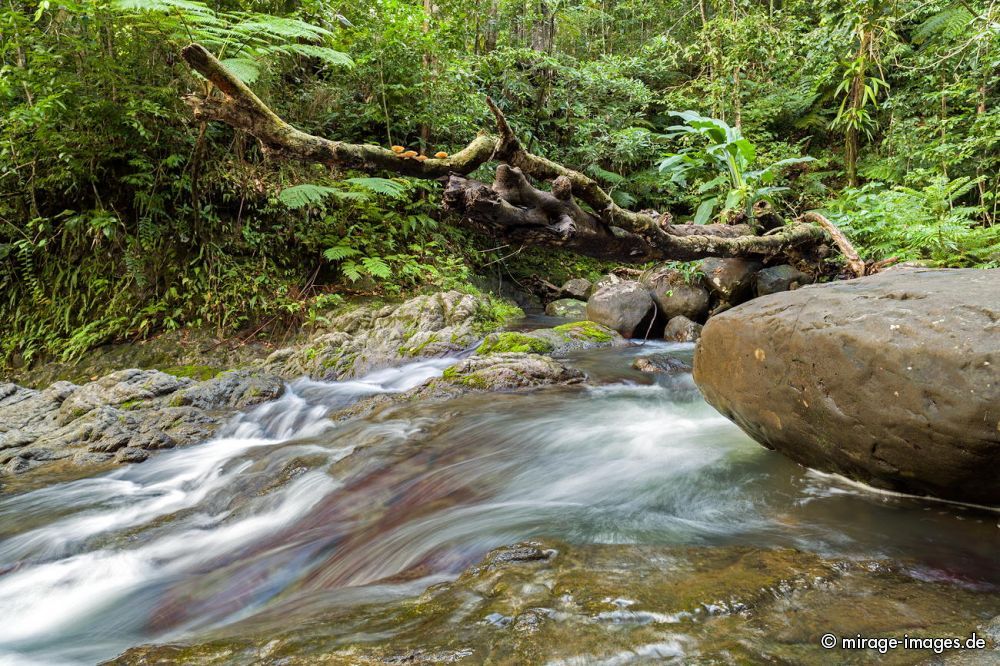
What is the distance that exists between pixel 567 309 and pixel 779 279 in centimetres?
331

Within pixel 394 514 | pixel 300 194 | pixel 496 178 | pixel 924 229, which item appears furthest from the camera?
pixel 300 194

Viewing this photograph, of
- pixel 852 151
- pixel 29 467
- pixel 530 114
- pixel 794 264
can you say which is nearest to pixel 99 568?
pixel 29 467

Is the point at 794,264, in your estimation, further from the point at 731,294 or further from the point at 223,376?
the point at 223,376

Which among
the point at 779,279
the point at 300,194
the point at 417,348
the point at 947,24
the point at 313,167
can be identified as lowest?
the point at 417,348

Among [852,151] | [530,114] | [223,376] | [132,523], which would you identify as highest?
[530,114]

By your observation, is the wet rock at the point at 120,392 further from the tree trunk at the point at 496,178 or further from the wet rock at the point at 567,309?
the wet rock at the point at 567,309

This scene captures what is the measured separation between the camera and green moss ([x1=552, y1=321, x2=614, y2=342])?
6418 mm

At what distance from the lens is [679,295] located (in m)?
7.09

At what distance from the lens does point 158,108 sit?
6695 mm

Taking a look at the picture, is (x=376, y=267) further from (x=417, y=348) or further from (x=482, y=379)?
(x=482, y=379)

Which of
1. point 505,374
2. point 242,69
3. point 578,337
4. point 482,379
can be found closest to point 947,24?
point 578,337

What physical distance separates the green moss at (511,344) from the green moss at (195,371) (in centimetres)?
302

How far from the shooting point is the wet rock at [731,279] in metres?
6.97

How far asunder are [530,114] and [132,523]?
1107 cm
